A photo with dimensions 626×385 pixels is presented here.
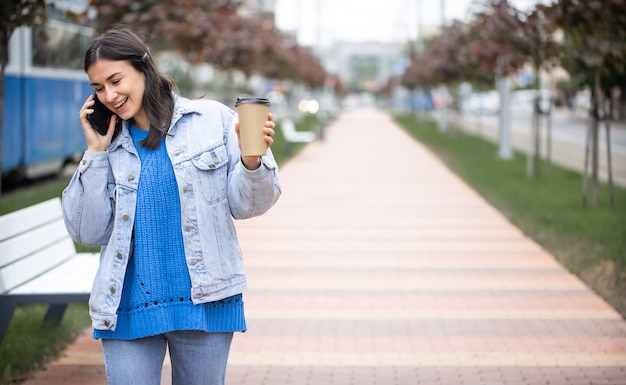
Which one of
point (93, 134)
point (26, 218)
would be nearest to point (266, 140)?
point (93, 134)

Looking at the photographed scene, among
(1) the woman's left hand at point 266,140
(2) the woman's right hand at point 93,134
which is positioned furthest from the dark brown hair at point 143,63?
(1) the woman's left hand at point 266,140

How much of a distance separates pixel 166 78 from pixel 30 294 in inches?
94.8

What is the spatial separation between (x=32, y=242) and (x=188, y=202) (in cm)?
297

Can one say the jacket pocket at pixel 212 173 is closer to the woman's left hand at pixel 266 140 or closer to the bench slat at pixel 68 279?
the woman's left hand at pixel 266 140

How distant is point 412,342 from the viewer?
6227 mm

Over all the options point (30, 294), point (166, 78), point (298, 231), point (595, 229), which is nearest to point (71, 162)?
point (298, 231)

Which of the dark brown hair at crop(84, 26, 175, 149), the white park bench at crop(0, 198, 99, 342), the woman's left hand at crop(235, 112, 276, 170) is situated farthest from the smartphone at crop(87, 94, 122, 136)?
the white park bench at crop(0, 198, 99, 342)

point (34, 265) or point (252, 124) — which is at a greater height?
point (252, 124)

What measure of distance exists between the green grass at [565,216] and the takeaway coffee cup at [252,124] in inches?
191

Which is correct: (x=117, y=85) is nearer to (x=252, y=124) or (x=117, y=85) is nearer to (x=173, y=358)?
(x=252, y=124)

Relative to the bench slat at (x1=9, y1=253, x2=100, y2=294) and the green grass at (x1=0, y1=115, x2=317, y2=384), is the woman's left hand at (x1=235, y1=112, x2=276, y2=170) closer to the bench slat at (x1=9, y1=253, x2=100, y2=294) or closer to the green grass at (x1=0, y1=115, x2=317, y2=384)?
the bench slat at (x1=9, y1=253, x2=100, y2=294)

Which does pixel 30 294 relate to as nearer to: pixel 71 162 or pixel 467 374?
pixel 467 374

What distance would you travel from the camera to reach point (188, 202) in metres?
3.04

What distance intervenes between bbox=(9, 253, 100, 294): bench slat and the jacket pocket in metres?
2.43
